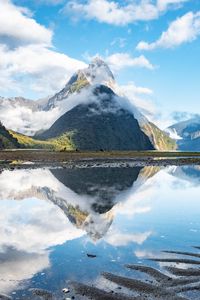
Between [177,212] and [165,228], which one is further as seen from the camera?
[177,212]

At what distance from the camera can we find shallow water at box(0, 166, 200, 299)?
680 inches

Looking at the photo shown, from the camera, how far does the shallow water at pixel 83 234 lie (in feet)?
56.7

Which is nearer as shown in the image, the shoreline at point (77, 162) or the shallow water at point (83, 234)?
the shallow water at point (83, 234)

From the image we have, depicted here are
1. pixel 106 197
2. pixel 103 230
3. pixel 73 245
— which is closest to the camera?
pixel 73 245

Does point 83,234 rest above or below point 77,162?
below

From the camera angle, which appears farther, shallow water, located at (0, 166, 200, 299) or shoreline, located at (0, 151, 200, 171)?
shoreline, located at (0, 151, 200, 171)

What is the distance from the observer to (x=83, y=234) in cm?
2600

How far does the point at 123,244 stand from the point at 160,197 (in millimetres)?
24826

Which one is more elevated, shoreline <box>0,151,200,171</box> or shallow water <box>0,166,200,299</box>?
shoreline <box>0,151,200,171</box>

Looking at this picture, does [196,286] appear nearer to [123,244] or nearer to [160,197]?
[123,244]

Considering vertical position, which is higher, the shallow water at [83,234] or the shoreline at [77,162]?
the shoreline at [77,162]

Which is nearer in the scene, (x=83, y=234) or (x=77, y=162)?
(x=83, y=234)

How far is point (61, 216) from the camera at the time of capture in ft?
107

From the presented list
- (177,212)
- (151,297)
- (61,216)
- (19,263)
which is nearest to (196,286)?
(151,297)
